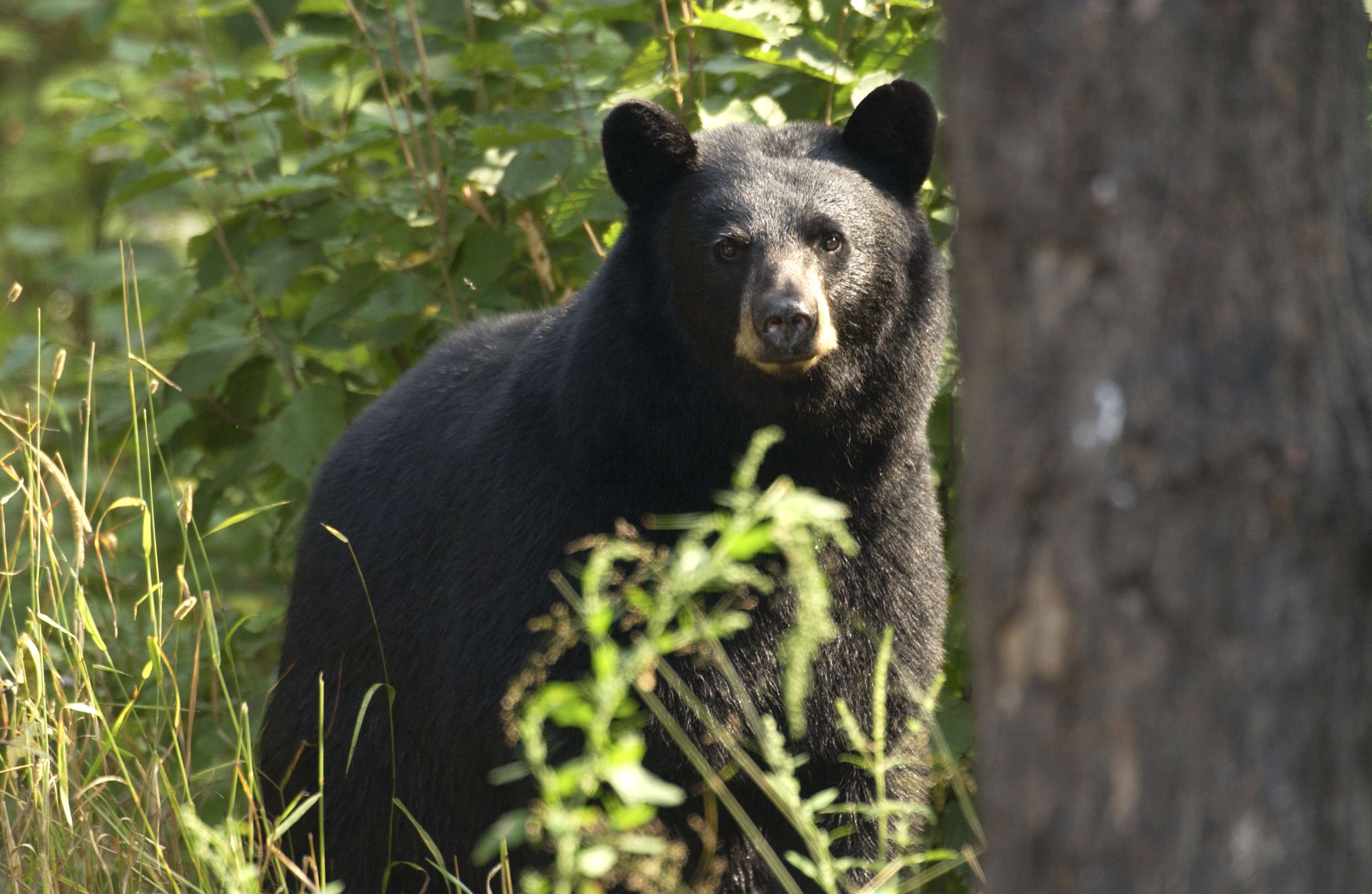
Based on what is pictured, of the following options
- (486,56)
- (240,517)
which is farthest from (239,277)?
(240,517)

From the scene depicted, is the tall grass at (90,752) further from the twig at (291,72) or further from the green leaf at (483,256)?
the twig at (291,72)

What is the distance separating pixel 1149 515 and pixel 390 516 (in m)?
2.48

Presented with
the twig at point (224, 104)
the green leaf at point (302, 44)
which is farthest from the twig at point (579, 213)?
the twig at point (224, 104)

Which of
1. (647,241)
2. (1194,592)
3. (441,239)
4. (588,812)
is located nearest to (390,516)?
(647,241)

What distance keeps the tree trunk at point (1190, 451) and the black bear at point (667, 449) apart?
4.96ft

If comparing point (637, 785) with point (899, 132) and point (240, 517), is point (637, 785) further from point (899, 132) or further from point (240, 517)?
point (899, 132)

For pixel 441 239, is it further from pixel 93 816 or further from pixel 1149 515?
pixel 1149 515

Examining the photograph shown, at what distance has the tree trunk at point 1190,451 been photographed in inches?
51.3

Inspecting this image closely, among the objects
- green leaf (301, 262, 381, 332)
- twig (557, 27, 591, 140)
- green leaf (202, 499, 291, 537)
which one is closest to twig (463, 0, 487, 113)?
twig (557, 27, 591, 140)

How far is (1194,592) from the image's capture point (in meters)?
1.32

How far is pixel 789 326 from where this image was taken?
2836mm

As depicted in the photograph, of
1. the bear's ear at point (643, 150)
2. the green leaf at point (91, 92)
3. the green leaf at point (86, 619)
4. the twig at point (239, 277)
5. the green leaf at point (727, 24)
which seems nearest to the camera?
the green leaf at point (86, 619)

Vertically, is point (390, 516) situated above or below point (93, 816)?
above

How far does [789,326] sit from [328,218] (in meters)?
2.31
